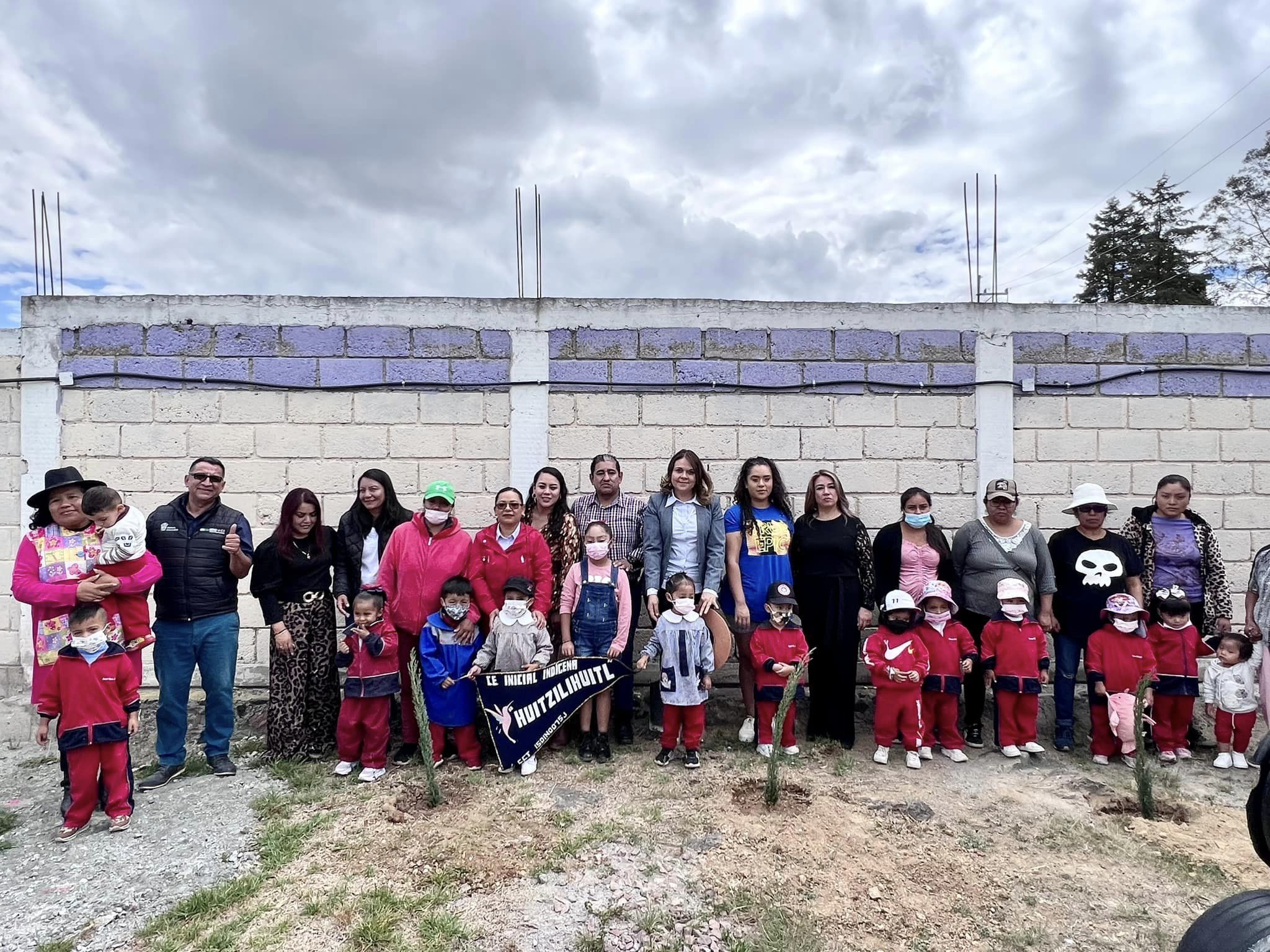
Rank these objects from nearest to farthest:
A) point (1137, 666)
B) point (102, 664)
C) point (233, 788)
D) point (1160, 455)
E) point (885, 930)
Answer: point (885, 930), point (102, 664), point (233, 788), point (1137, 666), point (1160, 455)

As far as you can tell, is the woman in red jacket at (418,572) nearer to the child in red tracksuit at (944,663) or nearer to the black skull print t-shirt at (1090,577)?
the child in red tracksuit at (944,663)

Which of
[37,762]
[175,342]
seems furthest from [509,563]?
[37,762]

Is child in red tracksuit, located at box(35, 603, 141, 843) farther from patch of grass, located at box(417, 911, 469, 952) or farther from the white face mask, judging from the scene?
patch of grass, located at box(417, 911, 469, 952)

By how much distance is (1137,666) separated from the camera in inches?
161

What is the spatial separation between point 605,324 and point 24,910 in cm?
450

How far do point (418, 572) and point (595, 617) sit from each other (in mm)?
1085

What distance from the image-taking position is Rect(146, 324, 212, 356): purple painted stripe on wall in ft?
16.8

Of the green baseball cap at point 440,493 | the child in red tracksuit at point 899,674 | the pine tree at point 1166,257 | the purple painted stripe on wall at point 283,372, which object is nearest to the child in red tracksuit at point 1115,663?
the child in red tracksuit at point 899,674

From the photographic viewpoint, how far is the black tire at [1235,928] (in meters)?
1.89

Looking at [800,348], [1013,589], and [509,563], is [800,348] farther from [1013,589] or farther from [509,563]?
[509,563]

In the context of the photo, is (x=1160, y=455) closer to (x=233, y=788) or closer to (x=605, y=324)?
(x=605, y=324)

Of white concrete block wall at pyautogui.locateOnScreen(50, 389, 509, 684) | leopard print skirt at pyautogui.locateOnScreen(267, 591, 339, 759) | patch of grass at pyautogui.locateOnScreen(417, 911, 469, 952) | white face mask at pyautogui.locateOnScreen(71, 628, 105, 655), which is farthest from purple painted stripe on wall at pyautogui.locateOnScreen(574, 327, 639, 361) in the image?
patch of grass at pyautogui.locateOnScreen(417, 911, 469, 952)

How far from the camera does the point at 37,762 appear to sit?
14.5ft

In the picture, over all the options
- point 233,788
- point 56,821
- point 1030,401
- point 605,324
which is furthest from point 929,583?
point 56,821
